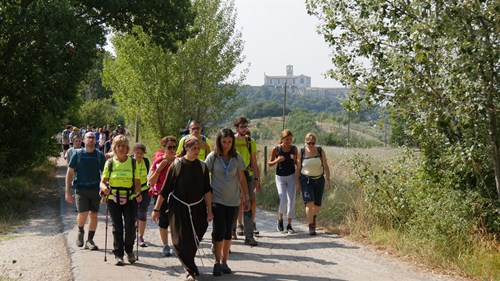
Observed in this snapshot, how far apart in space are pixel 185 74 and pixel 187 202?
17.5 m

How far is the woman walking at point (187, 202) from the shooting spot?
6.92 meters

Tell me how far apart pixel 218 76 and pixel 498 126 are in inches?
669

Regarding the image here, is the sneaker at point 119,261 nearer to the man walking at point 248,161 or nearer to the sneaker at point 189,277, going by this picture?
the sneaker at point 189,277

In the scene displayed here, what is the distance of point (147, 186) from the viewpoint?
9.09 meters

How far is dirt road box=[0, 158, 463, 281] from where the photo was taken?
738 centimetres

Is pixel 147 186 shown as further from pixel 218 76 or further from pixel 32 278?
pixel 218 76

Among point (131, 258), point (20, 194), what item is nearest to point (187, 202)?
point (131, 258)

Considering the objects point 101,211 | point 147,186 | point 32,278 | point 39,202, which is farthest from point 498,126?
point 39,202

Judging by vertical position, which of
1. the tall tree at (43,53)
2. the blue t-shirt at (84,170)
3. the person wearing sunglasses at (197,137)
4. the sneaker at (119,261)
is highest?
the tall tree at (43,53)

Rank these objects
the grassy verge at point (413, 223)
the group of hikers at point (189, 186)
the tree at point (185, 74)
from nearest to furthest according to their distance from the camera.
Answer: the group of hikers at point (189, 186) → the grassy verge at point (413, 223) → the tree at point (185, 74)

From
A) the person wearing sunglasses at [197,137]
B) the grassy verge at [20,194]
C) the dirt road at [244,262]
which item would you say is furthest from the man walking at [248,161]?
the grassy verge at [20,194]

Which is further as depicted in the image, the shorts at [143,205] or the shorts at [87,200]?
the shorts at [143,205]

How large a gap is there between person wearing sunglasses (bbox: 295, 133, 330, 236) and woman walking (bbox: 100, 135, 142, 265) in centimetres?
348

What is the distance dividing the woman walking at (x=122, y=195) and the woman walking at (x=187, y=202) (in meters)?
0.93
